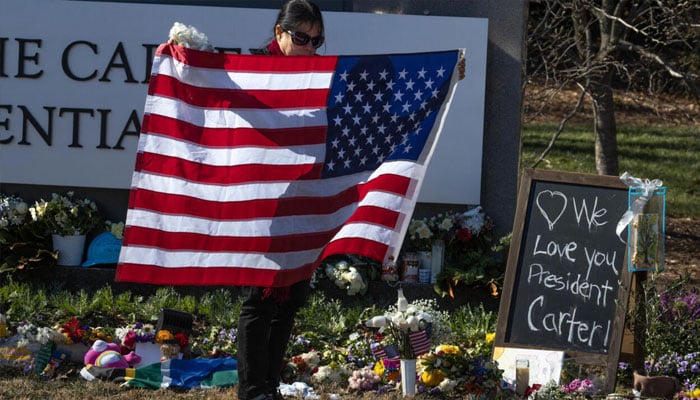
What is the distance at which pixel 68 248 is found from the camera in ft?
25.3

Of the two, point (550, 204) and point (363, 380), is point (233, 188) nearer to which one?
point (363, 380)

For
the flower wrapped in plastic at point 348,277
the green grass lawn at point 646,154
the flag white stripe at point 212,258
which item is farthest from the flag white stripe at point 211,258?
the green grass lawn at point 646,154

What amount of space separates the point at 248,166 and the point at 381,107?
72cm

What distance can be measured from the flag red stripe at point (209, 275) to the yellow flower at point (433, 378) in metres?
1.13

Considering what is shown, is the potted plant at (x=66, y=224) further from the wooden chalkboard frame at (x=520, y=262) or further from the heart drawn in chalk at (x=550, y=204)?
the heart drawn in chalk at (x=550, y=204)

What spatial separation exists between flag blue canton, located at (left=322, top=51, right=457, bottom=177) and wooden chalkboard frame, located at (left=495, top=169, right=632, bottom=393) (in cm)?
118

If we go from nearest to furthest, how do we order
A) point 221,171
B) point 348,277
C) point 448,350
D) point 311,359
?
point 221,171, point 448,350, point 311,359, point 348,277

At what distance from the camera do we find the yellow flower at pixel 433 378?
5.62 metres

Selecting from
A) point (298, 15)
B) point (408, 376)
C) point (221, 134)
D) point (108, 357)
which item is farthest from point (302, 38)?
point (108, 357)

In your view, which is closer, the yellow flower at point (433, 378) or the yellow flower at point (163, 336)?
the yellow flower at point (433, 378)

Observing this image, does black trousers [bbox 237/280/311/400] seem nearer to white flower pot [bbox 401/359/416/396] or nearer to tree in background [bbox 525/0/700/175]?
white flower pot [bbox 401/359/416/396]

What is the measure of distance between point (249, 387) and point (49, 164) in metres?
3.86

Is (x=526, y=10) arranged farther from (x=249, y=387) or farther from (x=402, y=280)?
(x=249, y=387)

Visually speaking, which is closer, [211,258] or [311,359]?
[211,258]
